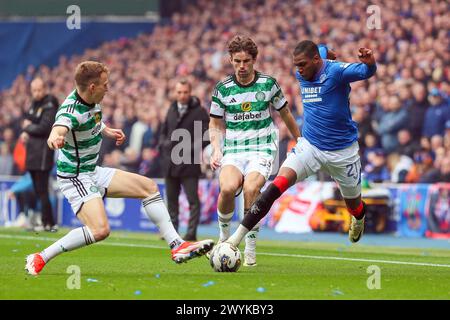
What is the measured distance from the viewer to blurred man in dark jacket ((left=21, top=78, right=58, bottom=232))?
17859 millimetres

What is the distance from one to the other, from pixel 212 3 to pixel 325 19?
6.27 m

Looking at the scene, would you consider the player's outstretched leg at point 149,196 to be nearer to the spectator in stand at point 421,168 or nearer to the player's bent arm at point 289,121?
the player's bent arm at point 289,121

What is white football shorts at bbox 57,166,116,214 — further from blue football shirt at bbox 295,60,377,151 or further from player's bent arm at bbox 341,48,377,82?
player's bent arm at bbox 341,48,377,82

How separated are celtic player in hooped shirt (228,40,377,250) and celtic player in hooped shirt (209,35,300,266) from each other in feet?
1.13

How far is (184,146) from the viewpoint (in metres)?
16.7

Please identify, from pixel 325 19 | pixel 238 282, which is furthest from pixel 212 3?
pixel 238 282

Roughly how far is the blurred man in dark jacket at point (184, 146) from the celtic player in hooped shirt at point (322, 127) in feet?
16.7

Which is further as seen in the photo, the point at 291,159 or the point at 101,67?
the point at 291,159

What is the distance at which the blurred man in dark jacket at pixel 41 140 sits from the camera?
17.9 m

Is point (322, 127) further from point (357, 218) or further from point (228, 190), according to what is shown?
point (357, 218)

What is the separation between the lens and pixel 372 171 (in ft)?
64.9

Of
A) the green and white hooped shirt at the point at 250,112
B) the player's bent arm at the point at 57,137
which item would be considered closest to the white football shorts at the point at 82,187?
the player's bent arm at the point at 57,137

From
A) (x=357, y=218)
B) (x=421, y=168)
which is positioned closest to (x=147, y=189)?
(x=357, y=218)
